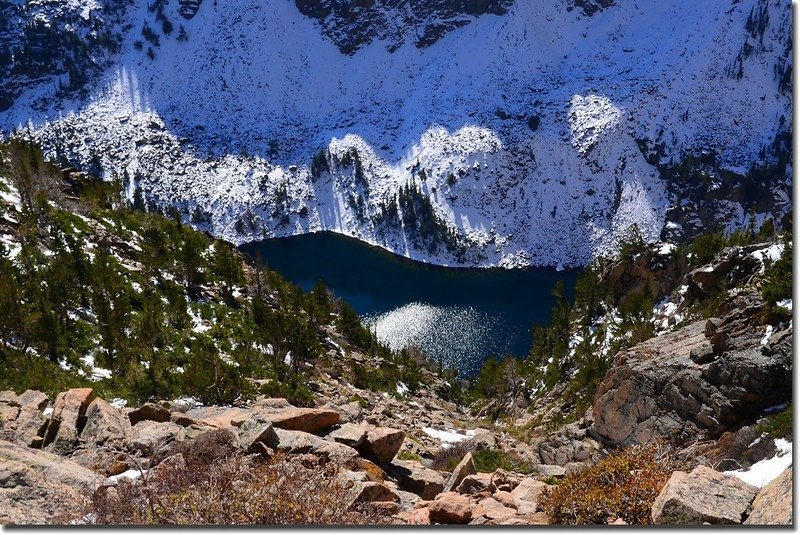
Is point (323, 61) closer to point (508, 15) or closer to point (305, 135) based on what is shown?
point (305, 135)

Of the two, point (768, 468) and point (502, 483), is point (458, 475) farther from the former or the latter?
point (768, 468)

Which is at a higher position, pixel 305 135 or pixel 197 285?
pixel 305 135

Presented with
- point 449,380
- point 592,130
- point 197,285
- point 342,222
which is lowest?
point 449,380

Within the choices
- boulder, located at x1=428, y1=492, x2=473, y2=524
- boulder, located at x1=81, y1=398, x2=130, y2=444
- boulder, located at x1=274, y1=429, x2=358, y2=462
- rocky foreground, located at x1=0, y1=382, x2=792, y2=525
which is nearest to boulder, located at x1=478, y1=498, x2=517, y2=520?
rocky foreground, located at x1=0, y1=382, x2=792, y2=525

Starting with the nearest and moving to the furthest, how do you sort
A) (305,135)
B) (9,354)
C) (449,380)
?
(9,354) < (449,380) < (305,135)

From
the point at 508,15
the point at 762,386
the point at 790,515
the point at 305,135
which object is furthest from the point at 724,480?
the point at 508,15

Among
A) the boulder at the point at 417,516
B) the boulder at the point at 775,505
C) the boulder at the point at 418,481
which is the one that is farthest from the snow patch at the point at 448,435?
the boulder at the point at 775,505
